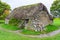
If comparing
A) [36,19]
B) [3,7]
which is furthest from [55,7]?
[3,7]

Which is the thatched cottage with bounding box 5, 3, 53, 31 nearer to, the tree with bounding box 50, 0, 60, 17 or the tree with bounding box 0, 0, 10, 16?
the tree with bounding box 50, 0, 60, 17

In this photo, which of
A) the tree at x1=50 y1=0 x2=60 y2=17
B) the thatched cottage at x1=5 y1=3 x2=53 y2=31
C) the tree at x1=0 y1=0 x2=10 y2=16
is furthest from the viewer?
the tree at x1=0 y1=0 x2=10 y2=16

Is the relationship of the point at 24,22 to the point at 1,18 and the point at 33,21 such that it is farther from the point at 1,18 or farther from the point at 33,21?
the point at 1,18

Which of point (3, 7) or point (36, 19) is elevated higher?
point (3, 7)

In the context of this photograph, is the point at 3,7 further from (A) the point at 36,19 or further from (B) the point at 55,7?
(A) the point at 36,19

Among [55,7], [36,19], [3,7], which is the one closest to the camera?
[36,19]

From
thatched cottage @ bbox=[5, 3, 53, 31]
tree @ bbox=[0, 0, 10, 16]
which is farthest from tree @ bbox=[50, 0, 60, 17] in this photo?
tree @ bbox=[0, 0, 10, 16]

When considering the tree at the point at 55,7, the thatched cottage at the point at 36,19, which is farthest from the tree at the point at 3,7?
the thatched cottage at the point at 36,19

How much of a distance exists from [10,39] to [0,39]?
1.26 meters

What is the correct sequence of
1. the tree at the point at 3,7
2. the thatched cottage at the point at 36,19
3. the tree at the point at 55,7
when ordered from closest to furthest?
the thatched cottage at the point at 36,19
the tree at the point at 55,7
the tree at the point at 3,7

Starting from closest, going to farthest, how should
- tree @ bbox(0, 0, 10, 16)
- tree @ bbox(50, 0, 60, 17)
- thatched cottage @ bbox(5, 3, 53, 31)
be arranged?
thatched cottage @ bbox(5, 3, 53, 31) → tree @ bbox(50, 0, 60, 17) → tree @ bbox(0, 0, 10, 16)

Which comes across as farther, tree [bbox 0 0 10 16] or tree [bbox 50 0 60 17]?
tree [bbox 0 0 10 16]

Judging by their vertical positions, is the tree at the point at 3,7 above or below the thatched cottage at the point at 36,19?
above

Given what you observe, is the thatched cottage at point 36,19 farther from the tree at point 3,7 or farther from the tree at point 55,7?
the tree at point 3,7
